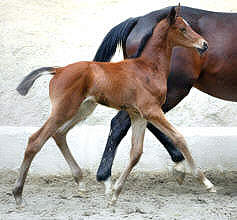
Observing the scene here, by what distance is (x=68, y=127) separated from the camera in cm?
409

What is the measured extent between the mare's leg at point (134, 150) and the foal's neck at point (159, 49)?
0.48 meters

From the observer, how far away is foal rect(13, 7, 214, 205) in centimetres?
362

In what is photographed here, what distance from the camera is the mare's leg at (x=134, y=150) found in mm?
3818

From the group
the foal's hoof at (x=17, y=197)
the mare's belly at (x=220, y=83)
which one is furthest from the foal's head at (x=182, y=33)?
the foal's hoof at (x=17, y=197)

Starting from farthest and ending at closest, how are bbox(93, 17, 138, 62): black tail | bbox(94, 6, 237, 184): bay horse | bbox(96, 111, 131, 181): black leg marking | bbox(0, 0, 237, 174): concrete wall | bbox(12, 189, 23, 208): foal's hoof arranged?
1. bbox(0, 0, 237, 174): concrete wall
2. bbox(93, 17, 138, 62): black tail
3. bbox(94, 6, 237, 184): bay horse
4. bbox(96, 111, 131, 181): black leg marking
5. bbox(12, 189, 23, 208): foal's hoof

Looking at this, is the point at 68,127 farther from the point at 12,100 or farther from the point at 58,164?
the point at 12,100

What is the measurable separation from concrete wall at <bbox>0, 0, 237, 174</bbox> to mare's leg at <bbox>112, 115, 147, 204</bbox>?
1.56 meters

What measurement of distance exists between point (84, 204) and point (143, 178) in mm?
1369

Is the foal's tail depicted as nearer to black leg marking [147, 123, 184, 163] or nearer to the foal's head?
the foal's head

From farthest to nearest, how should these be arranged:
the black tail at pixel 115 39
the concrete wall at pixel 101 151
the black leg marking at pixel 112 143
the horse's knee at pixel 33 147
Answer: the concrete wall at pixel 101 151 → the black tail at pixel 115 39 → the black leg marking at pixel 112 143 → the horse's knee at pixel 33 147

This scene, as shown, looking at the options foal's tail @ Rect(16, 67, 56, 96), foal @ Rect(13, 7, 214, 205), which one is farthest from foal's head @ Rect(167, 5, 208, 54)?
foal's tail @ Rect(16, 67, 56, 96)

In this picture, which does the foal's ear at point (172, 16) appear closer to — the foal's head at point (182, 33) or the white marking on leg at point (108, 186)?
the foal's head at point (182, 33)

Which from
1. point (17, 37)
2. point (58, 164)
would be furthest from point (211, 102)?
point (17, 37)

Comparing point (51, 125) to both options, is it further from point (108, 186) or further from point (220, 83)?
point (220, 83)
